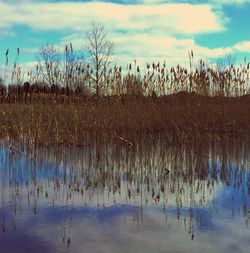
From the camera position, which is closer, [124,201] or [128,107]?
[124,201]

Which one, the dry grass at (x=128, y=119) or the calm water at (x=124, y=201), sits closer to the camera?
the calm water at (x=124, y=201)

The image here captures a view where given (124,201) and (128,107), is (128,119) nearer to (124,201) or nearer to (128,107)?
(128,107)

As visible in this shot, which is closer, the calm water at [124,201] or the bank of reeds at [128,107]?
the calm water at [124,201]

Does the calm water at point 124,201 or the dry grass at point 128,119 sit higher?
the dry grass at point 128,119

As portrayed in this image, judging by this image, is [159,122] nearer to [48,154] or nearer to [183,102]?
[183,102]

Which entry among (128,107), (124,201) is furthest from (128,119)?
(124,201)

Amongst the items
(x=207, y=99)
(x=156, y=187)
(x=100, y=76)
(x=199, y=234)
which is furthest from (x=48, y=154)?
(x=207, y=99)

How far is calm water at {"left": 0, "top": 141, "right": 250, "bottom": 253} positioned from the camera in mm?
2301

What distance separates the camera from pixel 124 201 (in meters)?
3.22

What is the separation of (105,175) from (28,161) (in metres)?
1.30

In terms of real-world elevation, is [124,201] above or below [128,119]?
below

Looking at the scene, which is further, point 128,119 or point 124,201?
point 128,119

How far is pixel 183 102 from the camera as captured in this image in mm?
7922

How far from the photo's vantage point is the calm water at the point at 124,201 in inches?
90.6
